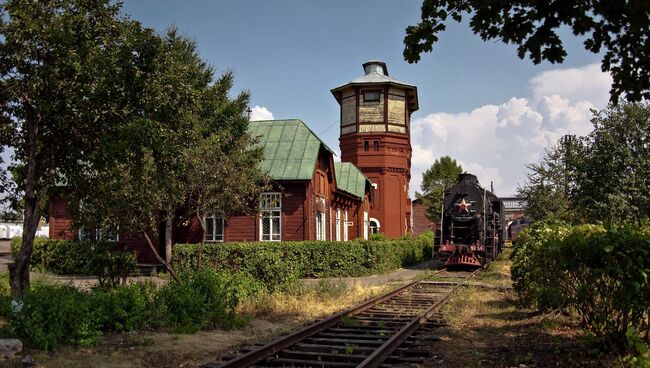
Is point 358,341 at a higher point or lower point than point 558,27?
lower

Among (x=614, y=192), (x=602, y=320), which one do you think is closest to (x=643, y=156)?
(x=614, y=192)

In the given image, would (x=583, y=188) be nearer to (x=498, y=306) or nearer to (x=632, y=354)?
(x=498, y=306)

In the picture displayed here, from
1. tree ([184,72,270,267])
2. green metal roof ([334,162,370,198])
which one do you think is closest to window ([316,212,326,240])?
tree ([184,72,270,267])

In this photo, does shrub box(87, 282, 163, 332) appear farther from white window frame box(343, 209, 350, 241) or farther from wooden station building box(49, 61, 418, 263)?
white window frame box(343, 209, 350, 241)

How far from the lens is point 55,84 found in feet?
28.6

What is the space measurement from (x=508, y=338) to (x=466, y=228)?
15578mm

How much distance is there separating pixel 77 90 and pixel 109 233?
6.50m

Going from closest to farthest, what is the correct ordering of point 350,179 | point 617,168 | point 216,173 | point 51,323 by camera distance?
point 51,323
point 216,173
point 617,168
point 350,179

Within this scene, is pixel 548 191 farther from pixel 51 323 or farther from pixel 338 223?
pixel 51 323

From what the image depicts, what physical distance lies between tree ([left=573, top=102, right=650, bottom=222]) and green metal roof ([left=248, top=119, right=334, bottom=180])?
11.5m

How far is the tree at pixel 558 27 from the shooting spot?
18.0ft

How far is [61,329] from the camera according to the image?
7.91 metres

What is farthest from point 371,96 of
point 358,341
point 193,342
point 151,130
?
point 193,342

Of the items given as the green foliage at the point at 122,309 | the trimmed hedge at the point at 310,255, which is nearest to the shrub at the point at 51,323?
the green foliage at the point at 122,309
